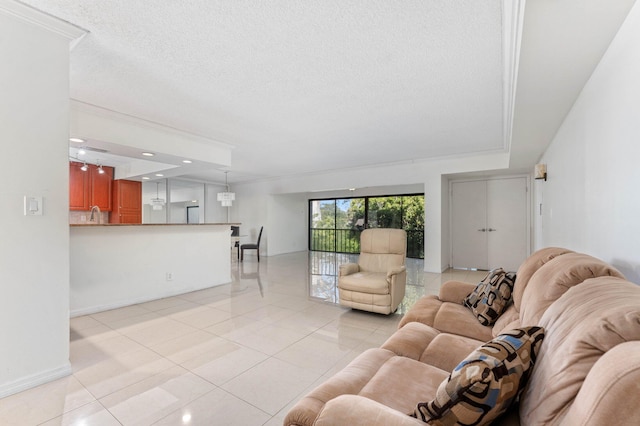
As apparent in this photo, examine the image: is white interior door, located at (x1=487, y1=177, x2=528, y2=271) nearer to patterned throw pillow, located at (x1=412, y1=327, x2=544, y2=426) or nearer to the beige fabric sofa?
the beige fabric sofa

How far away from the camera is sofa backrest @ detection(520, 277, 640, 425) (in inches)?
21.6

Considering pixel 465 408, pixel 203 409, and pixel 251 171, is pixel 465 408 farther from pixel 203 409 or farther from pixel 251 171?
pixel 251 171

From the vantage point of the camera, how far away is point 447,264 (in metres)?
6.39

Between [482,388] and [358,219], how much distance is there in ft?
28.6

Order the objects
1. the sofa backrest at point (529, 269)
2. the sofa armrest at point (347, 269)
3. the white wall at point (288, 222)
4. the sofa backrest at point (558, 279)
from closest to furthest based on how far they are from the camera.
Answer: the sofa backrest at point (558, 279)
the sofa backrest at point (529, 269)
the sofa armrest at point (347, 269)
the white wall at point (288, 222)

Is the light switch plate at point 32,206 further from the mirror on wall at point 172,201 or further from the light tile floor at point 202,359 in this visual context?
the mirror on wall at point 172,201

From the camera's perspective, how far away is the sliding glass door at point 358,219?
855cm

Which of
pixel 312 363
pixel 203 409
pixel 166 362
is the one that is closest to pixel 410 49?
pixel 312 363

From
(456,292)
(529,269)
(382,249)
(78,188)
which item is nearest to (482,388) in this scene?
(529,269)

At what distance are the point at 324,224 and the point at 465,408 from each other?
941 centimetres

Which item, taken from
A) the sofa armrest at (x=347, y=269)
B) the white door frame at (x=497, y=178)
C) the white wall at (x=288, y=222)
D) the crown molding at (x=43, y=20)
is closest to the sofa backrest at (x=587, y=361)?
the sofa armrest at (x=347, y=269)

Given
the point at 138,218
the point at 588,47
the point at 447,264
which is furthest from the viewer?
the point at 138,218

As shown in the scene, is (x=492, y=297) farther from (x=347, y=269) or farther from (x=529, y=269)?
(x=347, y=269)

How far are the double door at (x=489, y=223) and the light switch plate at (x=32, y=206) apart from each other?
22.2 ft
